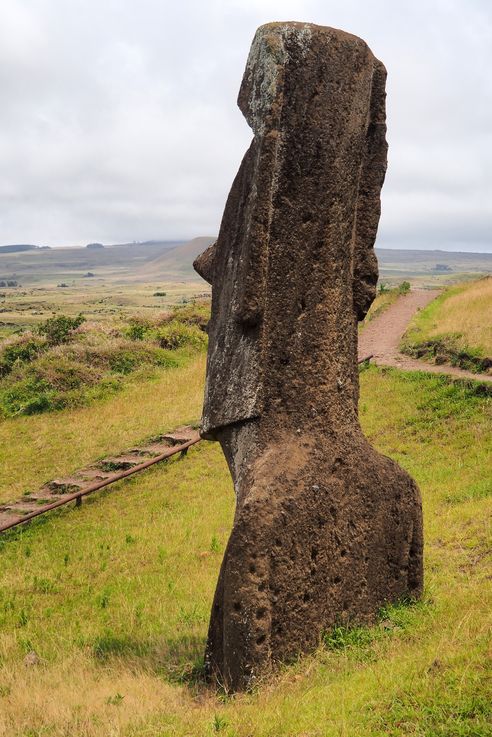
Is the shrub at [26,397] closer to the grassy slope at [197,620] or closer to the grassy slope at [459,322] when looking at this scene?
the grassy slope at [197,620]

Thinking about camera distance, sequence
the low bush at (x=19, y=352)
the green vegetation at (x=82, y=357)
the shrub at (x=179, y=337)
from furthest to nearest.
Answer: the shrub at (x=179, y=337) → the low bush at (x=19, y=352) → the green vegetation at (x=82, y=357)

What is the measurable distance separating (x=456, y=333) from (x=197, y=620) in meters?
15.1

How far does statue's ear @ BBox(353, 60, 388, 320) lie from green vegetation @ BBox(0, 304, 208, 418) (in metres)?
15.5

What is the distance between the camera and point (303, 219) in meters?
6.69

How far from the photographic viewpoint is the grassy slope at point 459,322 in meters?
20.2

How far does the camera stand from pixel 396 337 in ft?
82.5

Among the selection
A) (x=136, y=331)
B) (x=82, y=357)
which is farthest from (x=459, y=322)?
(x=136, y=331)

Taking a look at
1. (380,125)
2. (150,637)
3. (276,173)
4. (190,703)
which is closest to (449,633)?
(190,703)

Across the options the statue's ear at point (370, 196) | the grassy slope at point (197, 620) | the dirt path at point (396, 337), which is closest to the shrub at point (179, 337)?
the dirt path at point (396, 337)

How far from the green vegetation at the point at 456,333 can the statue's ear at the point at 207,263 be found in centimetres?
1168

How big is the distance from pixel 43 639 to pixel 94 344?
19.1 m

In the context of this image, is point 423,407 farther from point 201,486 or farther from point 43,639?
point 43,639

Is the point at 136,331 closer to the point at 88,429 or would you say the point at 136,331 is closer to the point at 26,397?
the point at 26,397

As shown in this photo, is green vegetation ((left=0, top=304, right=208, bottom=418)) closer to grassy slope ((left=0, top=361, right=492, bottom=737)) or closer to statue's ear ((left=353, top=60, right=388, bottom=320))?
grassy slope ((left=0, top=361, right=492, bottom=737))
